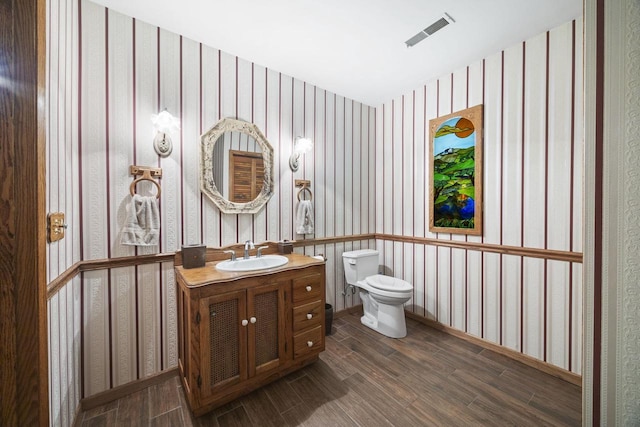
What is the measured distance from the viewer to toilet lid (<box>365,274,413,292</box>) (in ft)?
7.66

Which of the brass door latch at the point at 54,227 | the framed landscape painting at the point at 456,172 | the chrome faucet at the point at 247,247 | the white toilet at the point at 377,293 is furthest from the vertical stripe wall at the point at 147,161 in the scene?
the framed landscape painting at the point at 456,172

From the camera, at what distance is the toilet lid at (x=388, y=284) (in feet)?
7.66

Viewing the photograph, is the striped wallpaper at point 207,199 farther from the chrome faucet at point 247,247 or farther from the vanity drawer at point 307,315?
the vanity drawer at point 307,315

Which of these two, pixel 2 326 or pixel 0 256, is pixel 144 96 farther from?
pixel 2 326

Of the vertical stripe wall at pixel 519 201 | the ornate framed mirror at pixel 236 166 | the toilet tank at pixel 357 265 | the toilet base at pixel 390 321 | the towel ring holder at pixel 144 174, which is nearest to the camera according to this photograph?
the towel ring holder at pixel 144 174

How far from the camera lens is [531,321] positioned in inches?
78.3

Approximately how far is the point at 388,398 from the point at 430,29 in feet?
8.96

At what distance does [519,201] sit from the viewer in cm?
206

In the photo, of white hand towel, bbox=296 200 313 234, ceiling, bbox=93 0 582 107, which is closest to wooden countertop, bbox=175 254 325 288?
white hand towel, bbox=296 200 313 234

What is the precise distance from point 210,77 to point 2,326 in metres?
1.99

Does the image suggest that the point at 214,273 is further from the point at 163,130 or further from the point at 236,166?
the point at 163,130

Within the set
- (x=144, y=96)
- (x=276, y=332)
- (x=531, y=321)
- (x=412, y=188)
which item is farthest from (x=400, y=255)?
(x=144, y=96)

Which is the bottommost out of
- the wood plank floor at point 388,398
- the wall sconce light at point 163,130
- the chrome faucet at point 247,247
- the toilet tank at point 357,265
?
the wood plank floor at point 388,398

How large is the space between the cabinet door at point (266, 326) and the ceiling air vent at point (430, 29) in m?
2.22
